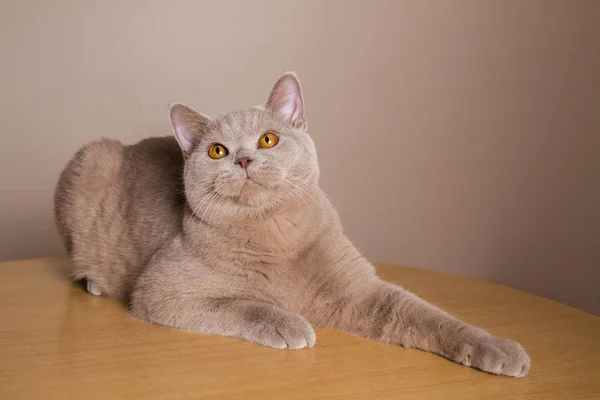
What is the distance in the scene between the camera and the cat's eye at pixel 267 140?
1.68 m

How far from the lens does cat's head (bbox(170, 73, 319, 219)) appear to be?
161 centimetres

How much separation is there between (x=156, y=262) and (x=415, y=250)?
148 centimetres

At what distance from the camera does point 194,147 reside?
1793 millimetres

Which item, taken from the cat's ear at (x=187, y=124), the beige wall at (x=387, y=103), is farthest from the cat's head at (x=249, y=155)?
the beige wall at (x=387, y=103)

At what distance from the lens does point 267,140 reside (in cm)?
169

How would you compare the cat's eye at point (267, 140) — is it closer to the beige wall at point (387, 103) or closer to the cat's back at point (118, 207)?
the cat's back at point (118, 207)

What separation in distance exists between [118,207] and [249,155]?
0.59m

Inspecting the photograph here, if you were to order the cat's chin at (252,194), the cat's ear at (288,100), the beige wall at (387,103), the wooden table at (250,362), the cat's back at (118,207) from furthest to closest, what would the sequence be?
the beige wall at (387,103), the cat's back at (118,207), the cat's ear at (288,100), the cat's chin at (252,194), the wooden table at (250,362)

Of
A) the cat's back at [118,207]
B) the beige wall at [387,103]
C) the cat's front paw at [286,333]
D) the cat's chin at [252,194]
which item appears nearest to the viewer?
the cat's front paw at [286,333]

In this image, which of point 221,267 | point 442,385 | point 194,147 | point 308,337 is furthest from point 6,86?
point 442,385

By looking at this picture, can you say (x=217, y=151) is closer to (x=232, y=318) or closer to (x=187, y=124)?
(x=187, y=124)

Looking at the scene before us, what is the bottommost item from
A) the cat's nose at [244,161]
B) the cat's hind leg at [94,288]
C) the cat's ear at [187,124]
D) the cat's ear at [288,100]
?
the cat's hind leg at [94,288]

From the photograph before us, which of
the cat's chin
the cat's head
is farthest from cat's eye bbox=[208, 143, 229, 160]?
the cat's chin

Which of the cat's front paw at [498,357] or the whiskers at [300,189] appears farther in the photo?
the whiskers at [300,189]
